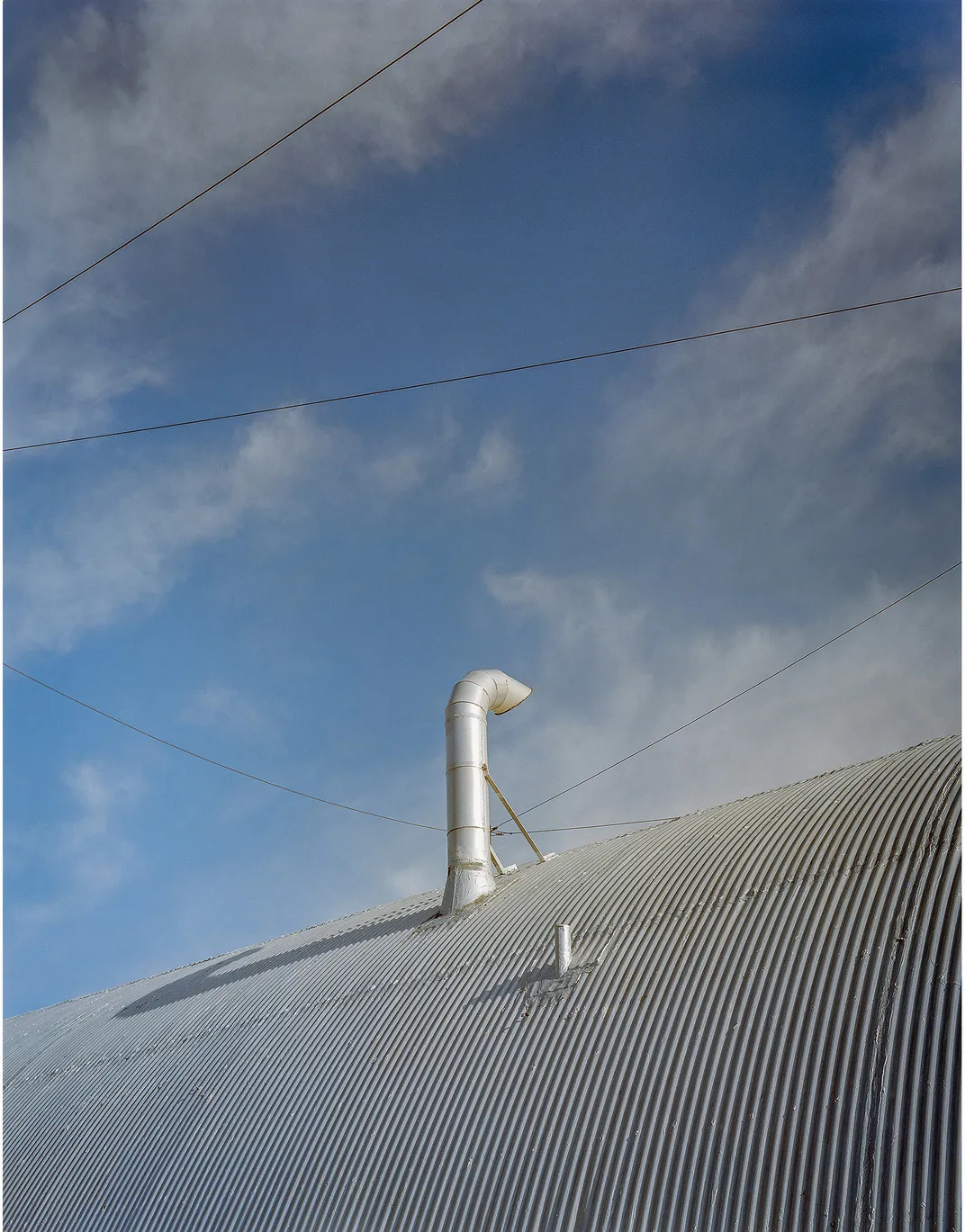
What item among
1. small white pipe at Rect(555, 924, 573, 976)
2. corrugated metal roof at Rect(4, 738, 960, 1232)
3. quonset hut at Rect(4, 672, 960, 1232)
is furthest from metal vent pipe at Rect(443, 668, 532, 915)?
small white pipe at Rect(555, 924, 573, 976)

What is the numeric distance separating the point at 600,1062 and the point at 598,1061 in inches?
2.2

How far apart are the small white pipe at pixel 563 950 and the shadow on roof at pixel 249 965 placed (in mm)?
5455

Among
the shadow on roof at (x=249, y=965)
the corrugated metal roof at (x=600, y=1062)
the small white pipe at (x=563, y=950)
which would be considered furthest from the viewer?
the shadow on roof at (x=249, y=965)

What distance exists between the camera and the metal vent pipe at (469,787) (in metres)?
20.6

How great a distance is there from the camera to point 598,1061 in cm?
1321

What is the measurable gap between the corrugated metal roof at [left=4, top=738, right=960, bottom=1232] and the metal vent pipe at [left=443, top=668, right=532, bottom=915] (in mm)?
837

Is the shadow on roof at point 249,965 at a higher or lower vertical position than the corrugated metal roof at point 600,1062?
higher

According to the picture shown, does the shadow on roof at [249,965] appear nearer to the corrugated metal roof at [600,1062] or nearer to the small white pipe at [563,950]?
the corrugated metal roof at [600,1062]

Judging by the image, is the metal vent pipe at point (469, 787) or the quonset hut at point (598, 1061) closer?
the quonset hut at point (598, 1061)

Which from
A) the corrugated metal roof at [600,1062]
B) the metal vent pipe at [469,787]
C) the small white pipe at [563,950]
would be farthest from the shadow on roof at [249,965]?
the small white pipe at [563,950]

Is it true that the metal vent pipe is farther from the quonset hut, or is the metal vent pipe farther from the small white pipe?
the small white pipe

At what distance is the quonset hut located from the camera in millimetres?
10570

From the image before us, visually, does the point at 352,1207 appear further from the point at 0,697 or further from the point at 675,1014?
the point at 0,697

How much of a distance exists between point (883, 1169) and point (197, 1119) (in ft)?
36.3
